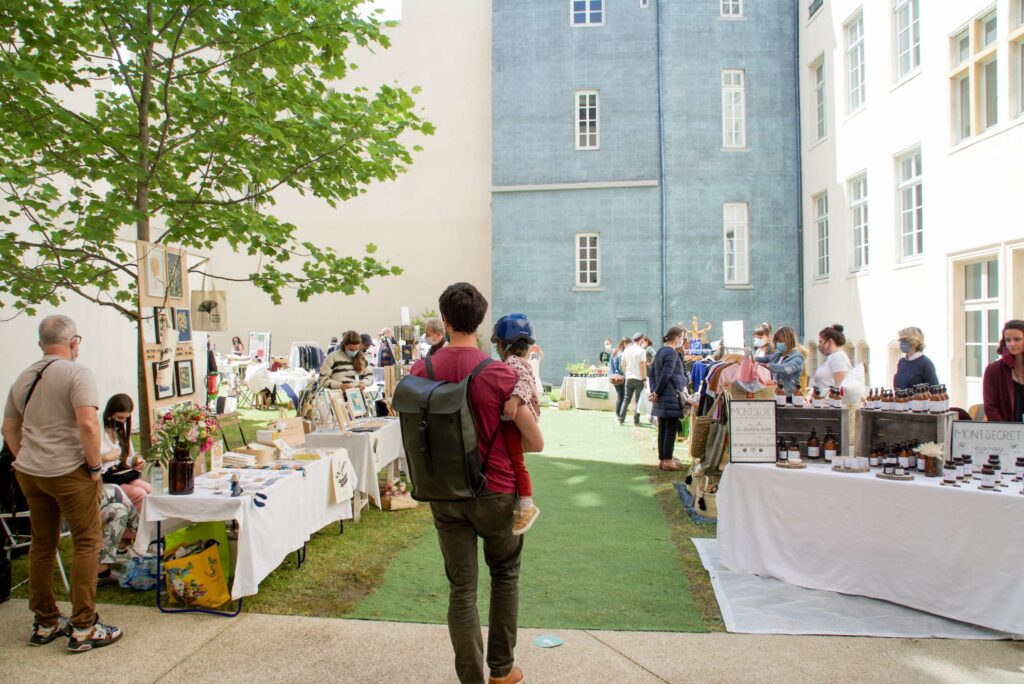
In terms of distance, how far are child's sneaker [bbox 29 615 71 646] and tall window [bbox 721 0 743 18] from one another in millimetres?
19958

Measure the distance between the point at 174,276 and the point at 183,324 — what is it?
40cm

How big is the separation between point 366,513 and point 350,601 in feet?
7.64

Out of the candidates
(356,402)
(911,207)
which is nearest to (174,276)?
(356,402)

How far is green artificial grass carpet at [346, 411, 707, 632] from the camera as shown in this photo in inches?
170

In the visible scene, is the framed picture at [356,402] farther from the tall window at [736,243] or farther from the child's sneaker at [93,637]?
the tall window at [736,243]

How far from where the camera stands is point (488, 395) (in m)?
2.99

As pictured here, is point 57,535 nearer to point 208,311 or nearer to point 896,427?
point 208,311

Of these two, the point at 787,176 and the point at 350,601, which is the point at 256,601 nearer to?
the point at 350,601

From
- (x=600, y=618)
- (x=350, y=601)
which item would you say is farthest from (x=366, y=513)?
(x=600, y=618)

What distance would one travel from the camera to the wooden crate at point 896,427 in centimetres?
473

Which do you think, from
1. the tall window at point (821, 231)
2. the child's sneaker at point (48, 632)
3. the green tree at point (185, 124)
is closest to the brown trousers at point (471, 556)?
the child's sneaker at point (48, 632)

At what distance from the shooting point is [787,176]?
61.6 feet

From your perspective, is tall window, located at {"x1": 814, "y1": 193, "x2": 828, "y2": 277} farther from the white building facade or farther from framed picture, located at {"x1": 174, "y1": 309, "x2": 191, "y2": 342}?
framed picture, located at {"x1": 174, "y1": 309, "x2": 191, "y2": 342}

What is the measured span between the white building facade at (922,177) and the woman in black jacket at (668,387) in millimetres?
4290
